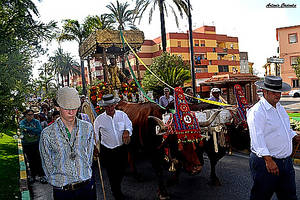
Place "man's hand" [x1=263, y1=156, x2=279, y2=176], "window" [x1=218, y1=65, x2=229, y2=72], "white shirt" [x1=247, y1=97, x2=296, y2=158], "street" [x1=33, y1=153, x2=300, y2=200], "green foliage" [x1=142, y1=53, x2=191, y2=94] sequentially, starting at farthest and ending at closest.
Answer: "window" [x1=218, y1=65, x2=229, y2=72]
"green foliage" [x1=142, y1=53, x2=191, y2=94]
"street" [x1=33, y1=153, x2=300, y2=200]
"white shirt" [x1=247, y1=97, x2=296, y2=158]
"man's hand" [x1=263, y1=156, x2=279, y2=176]

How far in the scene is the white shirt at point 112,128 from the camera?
491 cm

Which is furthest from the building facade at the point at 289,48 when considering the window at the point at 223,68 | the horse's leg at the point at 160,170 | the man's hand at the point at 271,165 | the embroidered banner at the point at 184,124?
the man's hand at the point at 271,165

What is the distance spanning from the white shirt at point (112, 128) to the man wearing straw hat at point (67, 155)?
207cm

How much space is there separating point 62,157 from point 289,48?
46.0 m

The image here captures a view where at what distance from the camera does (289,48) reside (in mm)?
41375

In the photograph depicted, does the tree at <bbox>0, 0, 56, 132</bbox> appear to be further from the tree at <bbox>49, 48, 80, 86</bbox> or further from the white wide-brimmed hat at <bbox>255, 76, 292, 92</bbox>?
the tree at <bbox>49, 48, 80, 86</bbox>

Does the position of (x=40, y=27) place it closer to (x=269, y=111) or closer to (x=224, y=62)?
(x=269, y=111)

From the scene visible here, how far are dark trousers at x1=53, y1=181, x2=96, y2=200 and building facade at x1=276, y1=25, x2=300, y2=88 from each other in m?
45.1

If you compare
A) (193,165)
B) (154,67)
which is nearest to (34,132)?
(193,165)

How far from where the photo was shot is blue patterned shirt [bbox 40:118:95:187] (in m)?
2.62

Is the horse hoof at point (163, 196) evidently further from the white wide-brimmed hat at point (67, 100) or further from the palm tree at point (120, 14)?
the palm tree at point (120, 14)

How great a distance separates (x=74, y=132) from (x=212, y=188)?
3583 mm

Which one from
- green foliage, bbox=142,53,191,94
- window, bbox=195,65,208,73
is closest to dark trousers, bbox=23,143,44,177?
green foliage, bbox=142,53,191,94

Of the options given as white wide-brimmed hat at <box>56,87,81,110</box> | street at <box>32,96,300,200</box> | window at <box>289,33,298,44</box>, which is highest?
window at <box>289,33,298,44</box>
